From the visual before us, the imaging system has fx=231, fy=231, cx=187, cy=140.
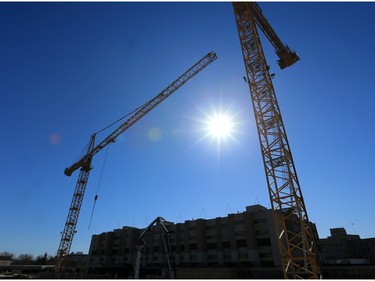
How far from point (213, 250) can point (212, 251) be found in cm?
36

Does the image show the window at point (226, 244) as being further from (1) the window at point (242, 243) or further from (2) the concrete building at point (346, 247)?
(2) the concrete building at point (346, 247)

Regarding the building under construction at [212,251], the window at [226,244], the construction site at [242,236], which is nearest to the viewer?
the construction site at [242,236]

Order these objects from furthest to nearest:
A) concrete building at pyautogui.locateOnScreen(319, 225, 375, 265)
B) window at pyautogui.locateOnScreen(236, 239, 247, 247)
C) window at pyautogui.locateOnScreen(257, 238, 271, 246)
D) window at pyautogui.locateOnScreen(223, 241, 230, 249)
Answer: concrete building at pyautogui.locateOnScreen(319, 225, 375, 265), window at pyautogui.locateOnScreen(223, 241, 230, 249), window at pyautogui.locateOnScreen(236, 239, 247, 247), window at pyautogui.locateOnScreen(257, 238, 271, 246)

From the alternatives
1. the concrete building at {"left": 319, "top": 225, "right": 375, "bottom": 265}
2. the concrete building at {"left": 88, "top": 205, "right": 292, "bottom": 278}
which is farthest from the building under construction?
the concrete building at {"left": 319, "top": 225, "right": 375, "bottom": 265}

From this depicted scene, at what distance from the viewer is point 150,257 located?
219ft

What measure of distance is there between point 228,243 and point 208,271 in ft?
35.7

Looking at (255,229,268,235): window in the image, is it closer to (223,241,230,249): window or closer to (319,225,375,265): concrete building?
(223,241,230,249): window

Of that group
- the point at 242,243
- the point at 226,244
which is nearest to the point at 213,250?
the point at 226,244

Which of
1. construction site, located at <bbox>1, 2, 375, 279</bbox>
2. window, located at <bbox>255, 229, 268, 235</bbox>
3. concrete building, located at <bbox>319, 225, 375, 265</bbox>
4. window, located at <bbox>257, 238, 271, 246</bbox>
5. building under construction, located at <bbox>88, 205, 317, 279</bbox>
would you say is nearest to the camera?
construction site, located at <bbox>1, 2, 375, 279</bbox>

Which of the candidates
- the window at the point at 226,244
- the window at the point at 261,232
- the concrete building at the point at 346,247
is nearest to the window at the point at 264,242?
the window at the point at 261,232

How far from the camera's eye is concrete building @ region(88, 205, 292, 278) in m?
46.9

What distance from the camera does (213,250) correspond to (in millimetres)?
56688

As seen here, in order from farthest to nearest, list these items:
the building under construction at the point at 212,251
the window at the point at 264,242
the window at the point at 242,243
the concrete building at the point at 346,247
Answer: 1. the concrete building at the point at 346,247
2. the window at the point at 242,243
3. the window at the point at 264,242
4. the building under construction at the point at 212,251

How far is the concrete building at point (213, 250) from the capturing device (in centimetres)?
4688
